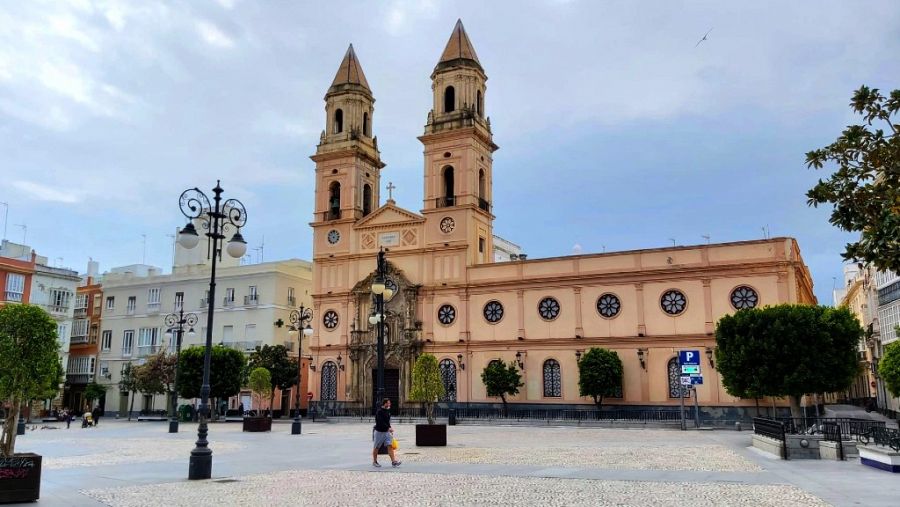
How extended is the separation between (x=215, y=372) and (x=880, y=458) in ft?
119

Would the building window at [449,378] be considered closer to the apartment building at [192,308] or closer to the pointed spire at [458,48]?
the apartment building at [192,308]

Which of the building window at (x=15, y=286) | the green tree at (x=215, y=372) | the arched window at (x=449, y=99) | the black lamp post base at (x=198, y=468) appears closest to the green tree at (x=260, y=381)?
the green tree at (x=215, y=372)

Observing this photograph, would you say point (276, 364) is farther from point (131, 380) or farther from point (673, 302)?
point (673, 302)

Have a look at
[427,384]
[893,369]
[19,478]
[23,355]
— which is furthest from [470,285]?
[19,478]

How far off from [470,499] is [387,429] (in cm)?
553

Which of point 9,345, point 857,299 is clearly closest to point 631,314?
point 9,345

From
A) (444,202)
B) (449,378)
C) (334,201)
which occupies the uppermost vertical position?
(334,201)

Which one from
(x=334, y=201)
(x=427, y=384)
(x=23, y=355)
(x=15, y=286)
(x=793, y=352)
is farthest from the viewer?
(x=334, y=201)

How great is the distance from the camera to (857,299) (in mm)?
76000

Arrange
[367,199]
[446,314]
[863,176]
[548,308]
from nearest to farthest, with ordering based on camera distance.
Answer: [863,176], [548,308], [446,314], [367,199]

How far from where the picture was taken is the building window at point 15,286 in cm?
5102

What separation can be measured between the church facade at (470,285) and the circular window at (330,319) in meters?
0.14

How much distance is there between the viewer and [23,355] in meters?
12.5

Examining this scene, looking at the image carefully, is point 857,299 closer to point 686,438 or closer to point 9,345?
point 686,438
